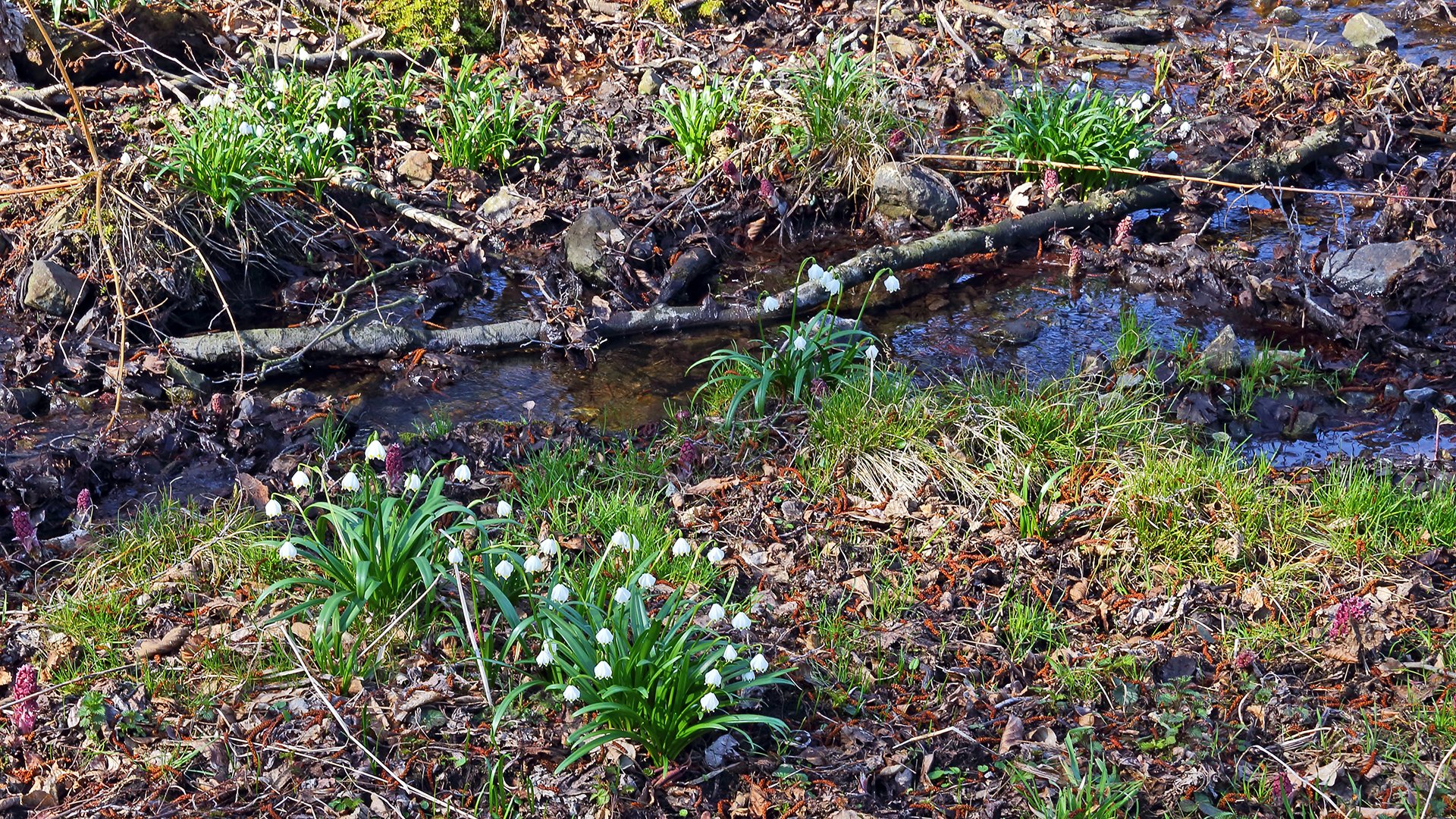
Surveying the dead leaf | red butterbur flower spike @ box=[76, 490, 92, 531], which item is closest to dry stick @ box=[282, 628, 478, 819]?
red butterbur flower spike @ box=[76, 490, 92, 531]

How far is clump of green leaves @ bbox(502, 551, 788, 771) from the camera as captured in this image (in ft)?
10.3

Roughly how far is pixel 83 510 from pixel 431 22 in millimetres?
6137

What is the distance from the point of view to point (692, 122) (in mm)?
7258

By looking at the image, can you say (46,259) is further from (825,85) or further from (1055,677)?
(1055,677)

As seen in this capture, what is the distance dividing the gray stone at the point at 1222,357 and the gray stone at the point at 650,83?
15.9ft

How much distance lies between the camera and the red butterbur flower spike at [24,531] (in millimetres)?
3918

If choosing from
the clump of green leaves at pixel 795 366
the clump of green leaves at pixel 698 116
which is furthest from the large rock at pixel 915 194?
the clump of green leaves at pixel 795 366

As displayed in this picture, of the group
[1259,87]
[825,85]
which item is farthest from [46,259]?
[1259,87]

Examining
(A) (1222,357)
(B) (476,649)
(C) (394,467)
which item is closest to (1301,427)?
(A) (1222,357)

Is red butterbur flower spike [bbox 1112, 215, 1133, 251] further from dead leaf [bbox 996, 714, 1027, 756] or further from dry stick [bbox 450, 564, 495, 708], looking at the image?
dry stick [bbox 450, 564, 495, 708]

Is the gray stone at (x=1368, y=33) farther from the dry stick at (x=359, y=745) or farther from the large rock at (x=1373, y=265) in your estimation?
the dry stick at (x=359, y=745)

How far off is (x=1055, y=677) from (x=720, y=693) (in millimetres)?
1187

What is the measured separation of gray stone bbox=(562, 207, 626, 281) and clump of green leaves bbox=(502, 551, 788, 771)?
3321 mm

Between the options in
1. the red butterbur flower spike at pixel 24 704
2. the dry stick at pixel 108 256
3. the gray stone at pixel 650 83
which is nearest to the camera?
the red butterbur flower spike at pixel 24 704
